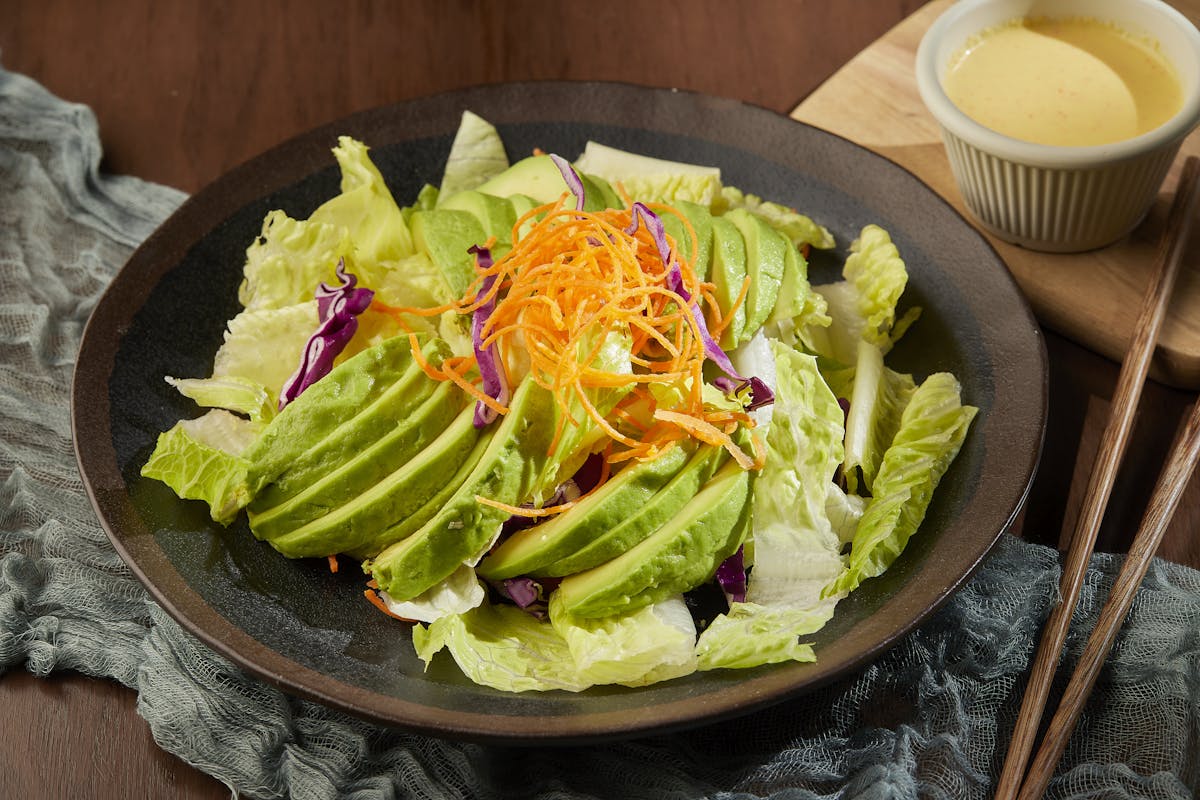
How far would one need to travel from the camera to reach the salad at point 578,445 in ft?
7.99

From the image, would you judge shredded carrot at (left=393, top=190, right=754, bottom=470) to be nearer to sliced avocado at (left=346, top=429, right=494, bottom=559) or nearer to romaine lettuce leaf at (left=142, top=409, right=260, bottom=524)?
sliced avocado at (left=346, top=429, right=494, bottom=559)

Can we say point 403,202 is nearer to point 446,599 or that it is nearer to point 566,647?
point 446,599

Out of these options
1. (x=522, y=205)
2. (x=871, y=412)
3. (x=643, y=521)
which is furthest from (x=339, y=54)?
(x=643, y=521)

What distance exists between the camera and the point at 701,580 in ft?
8.20

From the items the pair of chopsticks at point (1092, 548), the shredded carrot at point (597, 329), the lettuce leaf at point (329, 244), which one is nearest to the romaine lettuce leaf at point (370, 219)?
the lettuce leaf at point (329, 244)

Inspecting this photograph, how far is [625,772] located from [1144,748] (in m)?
1.03

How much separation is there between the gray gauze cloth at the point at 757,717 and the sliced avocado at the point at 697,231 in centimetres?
93

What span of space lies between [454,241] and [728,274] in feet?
2.10

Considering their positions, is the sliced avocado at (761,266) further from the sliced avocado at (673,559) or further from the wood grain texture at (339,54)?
the wood grain texture at (339,54)

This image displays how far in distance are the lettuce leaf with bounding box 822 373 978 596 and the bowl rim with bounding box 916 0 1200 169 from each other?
0.64 metres

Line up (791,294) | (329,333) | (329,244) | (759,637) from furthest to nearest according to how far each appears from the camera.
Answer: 1. (329,244)
2. (791,294)
3. (329,333)
4. (759,637)

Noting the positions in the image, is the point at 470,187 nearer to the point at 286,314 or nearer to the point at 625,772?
the point at 286,314

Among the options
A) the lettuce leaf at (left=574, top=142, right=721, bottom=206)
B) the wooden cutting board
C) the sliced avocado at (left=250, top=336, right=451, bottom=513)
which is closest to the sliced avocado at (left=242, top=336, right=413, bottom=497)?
the sliced avocado at (left=250, top=336, right=451, bottom=513)

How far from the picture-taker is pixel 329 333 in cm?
277
